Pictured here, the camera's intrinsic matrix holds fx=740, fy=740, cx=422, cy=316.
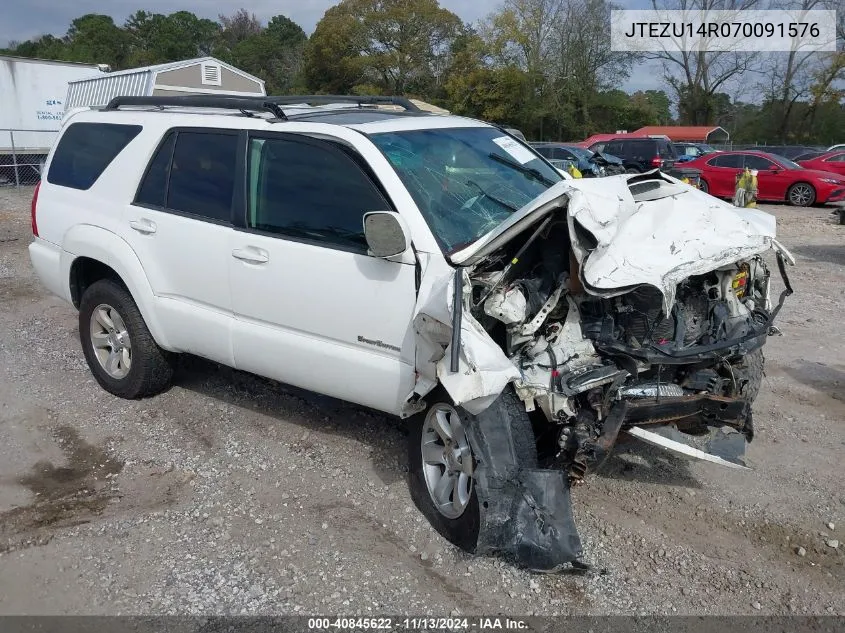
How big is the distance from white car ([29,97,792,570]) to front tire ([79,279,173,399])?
142 mm

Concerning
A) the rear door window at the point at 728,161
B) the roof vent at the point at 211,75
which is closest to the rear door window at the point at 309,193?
the rear door window at the point at 728,161

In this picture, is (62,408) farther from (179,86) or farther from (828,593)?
(179,86)

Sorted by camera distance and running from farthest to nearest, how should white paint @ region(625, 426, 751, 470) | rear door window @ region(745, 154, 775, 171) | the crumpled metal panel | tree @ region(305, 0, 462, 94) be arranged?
tree @ region(305, 0, 462, 94), rear door window @ region(745, 154, 775, 171), white paint @ region(625, 426, 751, 470), the crumpled metal panel

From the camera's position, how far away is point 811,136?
46.9 meters

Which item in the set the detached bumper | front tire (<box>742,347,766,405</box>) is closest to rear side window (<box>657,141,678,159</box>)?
front tire (<box>742,347,766,405</box>)

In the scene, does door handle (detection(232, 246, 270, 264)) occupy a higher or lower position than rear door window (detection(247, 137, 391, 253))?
lower

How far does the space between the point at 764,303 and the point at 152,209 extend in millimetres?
3649

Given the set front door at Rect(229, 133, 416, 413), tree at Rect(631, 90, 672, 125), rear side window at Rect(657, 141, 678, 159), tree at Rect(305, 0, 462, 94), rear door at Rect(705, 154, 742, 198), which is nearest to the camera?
front door at Rect(229, 133, 416, 413)

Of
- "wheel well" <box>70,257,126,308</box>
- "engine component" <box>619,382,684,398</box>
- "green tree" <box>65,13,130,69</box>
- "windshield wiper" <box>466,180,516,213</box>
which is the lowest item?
"engine component" <box>619,382,684,398</box>

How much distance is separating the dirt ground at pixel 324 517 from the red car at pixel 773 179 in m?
14.1

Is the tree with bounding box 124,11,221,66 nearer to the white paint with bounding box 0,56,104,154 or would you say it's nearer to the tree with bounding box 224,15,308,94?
the tree with bounding box 224,15,308,94

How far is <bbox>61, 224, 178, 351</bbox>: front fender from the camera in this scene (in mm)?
4676

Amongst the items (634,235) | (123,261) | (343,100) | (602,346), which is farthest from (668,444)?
(123,261)

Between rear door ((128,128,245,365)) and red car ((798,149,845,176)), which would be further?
red car ((798,149,845,176))
